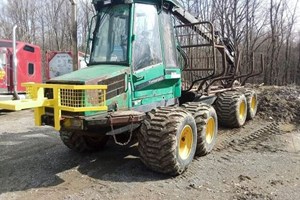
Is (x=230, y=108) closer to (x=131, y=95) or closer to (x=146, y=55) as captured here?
(x=146, y=55)

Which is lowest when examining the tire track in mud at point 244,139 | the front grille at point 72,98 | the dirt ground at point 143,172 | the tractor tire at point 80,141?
the dirt ground at point 143,172

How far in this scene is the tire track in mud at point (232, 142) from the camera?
18.0ft

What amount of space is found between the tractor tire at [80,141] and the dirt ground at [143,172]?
14 cm

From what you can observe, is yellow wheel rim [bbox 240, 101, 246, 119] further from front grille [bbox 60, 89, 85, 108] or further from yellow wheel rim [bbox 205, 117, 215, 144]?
front grille [bbox 60, 89, 85, 108]

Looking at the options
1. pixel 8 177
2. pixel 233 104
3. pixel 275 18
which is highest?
pixel 275 18

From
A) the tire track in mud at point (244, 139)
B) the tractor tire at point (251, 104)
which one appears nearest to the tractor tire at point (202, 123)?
the tire track in mud at point (244, 139)

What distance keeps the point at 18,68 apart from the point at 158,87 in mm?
8625

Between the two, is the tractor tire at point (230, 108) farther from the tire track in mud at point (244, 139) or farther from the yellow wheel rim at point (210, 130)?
the yellow wheel rim at point (210, 130)

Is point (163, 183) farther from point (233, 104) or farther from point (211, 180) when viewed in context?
point (233, 104)

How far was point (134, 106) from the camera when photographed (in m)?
5.66

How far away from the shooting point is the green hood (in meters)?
4.96

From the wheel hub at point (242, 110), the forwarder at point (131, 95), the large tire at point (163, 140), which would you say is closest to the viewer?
the forwarder at point (131, 95)

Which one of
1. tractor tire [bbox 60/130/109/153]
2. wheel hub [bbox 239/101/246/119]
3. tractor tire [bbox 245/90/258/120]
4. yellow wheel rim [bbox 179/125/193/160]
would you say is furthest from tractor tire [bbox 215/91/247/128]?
tractor tire [bbox 60/130/109/153]

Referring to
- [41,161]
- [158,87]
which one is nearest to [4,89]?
[41,161]
